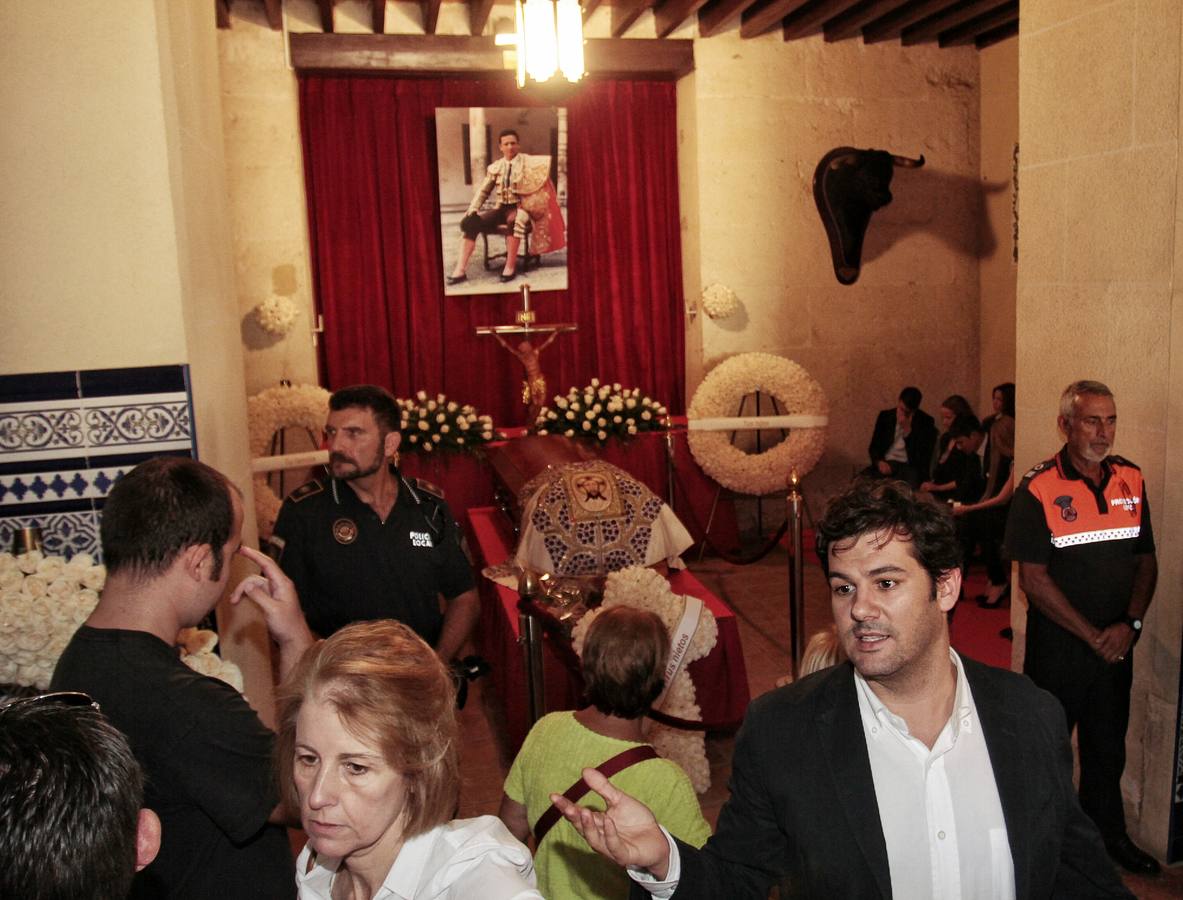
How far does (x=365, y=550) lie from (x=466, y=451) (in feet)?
16.8

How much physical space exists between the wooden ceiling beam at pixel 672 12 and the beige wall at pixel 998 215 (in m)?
2.93

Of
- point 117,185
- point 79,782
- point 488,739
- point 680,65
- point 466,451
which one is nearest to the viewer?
point 79,782

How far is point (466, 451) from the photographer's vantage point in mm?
8695

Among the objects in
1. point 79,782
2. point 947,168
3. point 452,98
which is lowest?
point 79,782

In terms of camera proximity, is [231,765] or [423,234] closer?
[231,765]

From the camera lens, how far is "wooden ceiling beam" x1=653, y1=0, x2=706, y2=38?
28.7 ft

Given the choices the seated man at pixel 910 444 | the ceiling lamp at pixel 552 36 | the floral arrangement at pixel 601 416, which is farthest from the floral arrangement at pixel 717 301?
the ceiling lamp at pixel 552 36

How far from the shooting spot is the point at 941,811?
5.98ft

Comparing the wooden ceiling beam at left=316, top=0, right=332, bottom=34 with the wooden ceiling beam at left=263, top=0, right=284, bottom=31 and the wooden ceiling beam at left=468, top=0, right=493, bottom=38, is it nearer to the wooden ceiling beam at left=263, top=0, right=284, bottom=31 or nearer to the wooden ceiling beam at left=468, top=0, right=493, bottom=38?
the wooden ceiling beam at left=263, top=0, right=284, bottom=31

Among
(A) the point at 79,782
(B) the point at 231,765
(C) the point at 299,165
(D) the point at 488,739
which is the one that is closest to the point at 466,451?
(C) the point at 299,165

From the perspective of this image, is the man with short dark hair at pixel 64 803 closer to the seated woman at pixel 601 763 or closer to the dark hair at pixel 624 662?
the seated woman at pixel 601 763

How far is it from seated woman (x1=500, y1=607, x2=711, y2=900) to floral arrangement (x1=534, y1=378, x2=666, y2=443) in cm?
610

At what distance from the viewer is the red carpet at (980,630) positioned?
6.22m

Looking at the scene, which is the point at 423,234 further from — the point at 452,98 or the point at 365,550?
the point at 365,550
